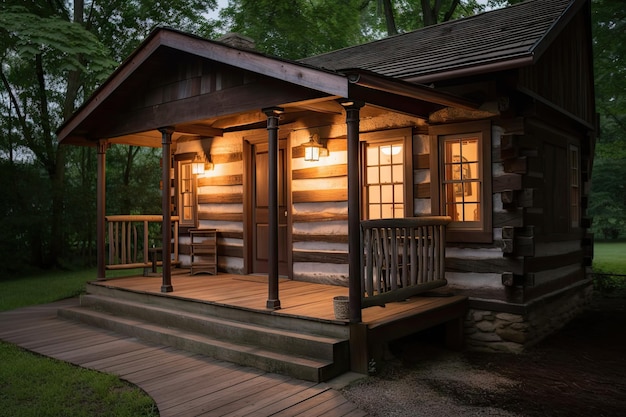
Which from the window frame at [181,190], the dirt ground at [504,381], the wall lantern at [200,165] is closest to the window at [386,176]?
the dirt ground at [504,381]

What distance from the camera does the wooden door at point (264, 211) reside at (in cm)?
906

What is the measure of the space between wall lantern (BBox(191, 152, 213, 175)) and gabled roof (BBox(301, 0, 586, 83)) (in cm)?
288

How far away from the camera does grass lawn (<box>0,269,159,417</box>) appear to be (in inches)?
178

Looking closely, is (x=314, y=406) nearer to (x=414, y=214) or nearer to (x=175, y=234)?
(x=414, y=214)

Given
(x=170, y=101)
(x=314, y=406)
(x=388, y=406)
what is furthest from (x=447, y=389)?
(x=170, y=101)

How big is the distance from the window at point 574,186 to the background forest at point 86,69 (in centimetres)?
669

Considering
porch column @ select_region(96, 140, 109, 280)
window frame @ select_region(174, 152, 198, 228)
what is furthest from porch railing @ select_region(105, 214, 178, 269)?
window frame @ select_region(174, 152, 198, 228)

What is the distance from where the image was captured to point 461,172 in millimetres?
7223

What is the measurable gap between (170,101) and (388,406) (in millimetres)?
5369

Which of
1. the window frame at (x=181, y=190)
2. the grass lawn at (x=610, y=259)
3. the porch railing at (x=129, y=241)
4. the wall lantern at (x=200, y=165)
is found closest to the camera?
the porch railing at (x=129, y=241)

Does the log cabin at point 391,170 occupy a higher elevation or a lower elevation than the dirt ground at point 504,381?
higher

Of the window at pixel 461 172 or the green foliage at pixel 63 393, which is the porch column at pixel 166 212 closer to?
the green foliage at pixel 63 393

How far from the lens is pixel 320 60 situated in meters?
10.8

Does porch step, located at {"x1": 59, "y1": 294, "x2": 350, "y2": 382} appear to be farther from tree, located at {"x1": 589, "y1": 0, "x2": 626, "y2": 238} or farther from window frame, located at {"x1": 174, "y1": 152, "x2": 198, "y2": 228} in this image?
tree, located at {"x1": 589, "y1": 0, "x2": 626, "y2": 238}
